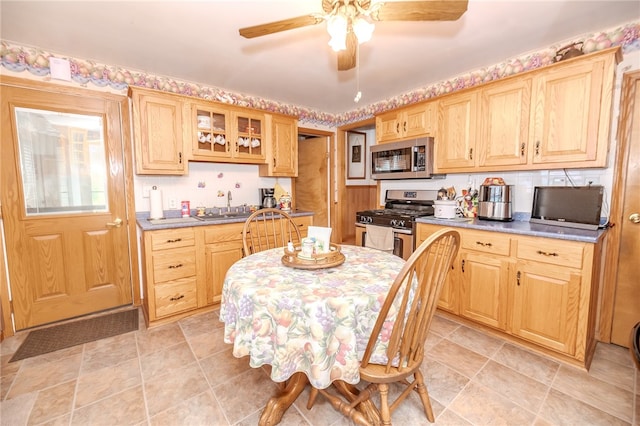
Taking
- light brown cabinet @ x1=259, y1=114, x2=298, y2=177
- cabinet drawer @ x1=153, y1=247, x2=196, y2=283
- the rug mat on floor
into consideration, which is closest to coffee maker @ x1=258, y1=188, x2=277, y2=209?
light brown cabinet @ x1=259, y1=114, x2=298, y2=177

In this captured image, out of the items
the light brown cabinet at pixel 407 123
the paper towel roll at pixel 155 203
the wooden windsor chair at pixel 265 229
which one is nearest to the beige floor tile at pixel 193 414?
the wooden windsor chair at pixel 265 229

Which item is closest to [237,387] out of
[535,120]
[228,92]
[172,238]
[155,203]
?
[172,238]

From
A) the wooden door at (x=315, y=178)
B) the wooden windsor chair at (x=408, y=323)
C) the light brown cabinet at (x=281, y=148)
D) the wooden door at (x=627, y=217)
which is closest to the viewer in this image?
the wooden windsor chair at (x=408, y=323)

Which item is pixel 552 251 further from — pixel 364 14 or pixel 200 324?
pixel 200 324

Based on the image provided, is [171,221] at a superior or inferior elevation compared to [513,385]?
superior

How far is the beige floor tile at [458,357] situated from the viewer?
1.83 metres

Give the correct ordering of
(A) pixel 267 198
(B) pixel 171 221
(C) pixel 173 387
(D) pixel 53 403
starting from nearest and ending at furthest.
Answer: (D) pixel 53 403, (C) pixel 173 387, (B) pixel 171 221, (A) pixel 267 198

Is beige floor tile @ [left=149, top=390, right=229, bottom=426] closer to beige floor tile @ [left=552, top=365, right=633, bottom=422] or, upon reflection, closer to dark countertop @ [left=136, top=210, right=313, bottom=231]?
dark countertop @ [left=136, top=210, right=313, bottom=231]

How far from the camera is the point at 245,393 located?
1.62 m

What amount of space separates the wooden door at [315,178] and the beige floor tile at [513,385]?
9.77 ft

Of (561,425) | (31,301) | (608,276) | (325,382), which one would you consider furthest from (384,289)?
(31,301)

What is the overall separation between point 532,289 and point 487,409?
935 mm

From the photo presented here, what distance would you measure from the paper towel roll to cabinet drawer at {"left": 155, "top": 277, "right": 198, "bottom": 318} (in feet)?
2.35

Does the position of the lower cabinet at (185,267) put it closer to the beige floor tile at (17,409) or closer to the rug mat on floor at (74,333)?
the rug mat on floor at (74,333)
